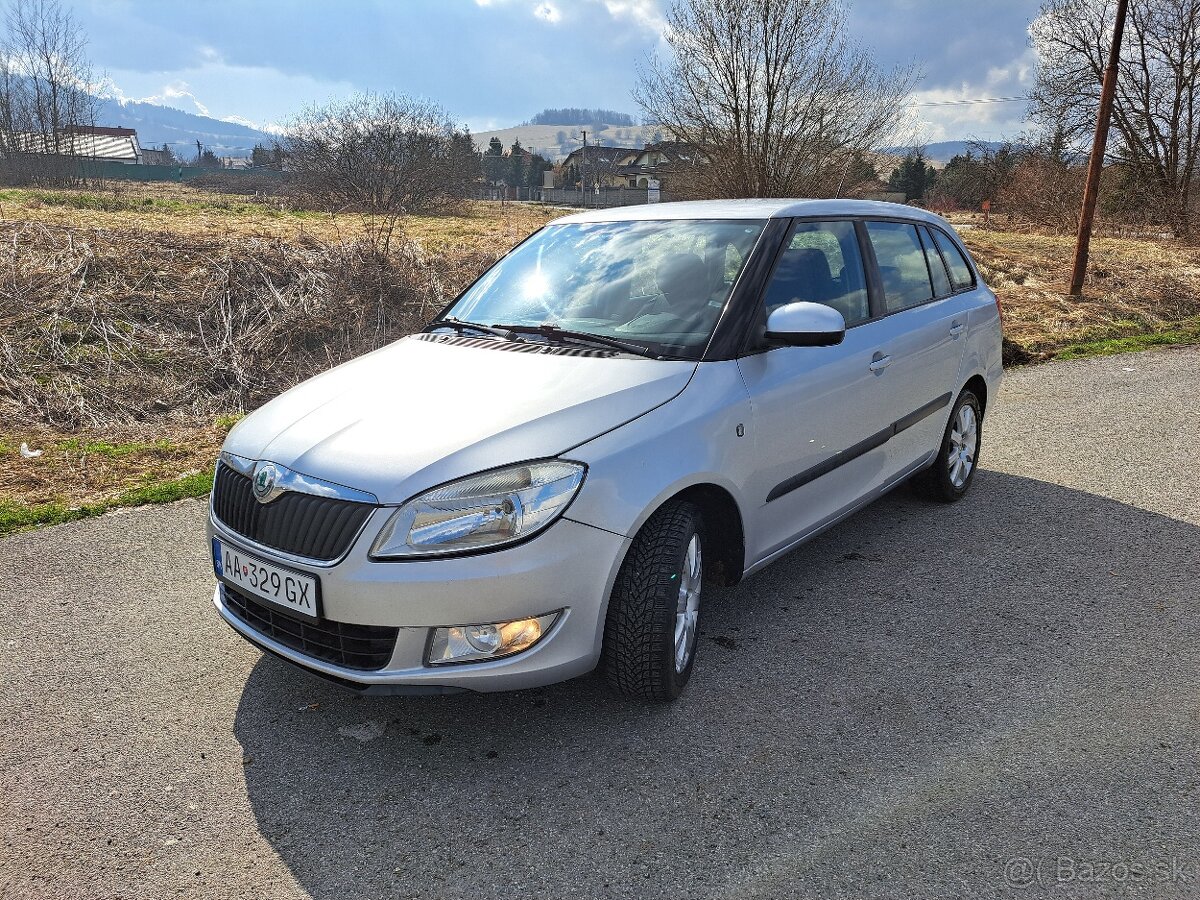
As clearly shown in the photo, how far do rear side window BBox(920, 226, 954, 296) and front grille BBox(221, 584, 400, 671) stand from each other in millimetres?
3640

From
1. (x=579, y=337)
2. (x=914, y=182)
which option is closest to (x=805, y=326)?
(x=579, y=337)

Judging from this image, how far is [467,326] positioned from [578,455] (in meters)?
1.41

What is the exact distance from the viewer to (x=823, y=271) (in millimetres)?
3857

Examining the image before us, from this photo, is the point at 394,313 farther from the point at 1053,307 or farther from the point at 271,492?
the point at 1053,307

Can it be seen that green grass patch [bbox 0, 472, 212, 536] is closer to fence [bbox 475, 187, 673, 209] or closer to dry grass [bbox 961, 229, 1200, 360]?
dry grass [bbox 961, 229, 1200, 360]

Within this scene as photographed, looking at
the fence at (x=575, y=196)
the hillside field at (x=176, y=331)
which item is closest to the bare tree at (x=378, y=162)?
the hillside field at (x=176, y=331)

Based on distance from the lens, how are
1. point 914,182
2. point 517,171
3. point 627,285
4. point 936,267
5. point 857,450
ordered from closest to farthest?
1. point 627,285
2. point 857,450
3. point 936,267
4. point 914,182
5. point 517,171

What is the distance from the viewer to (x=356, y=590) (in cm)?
254

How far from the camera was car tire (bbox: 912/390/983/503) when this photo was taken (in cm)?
502

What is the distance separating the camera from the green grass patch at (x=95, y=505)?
492cm

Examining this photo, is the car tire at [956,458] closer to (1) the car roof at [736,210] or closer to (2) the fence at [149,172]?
(1) the car roof at [736,210]

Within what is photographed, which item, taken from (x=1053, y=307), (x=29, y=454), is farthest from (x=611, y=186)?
(x=29, y=454)

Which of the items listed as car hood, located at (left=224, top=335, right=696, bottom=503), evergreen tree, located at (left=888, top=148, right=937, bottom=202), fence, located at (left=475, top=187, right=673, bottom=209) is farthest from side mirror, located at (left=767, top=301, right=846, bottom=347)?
evergreen tree, located at (left=888, top=148, right=937, bottom=202)

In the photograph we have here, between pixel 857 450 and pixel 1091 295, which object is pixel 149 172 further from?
pixel 857 450
